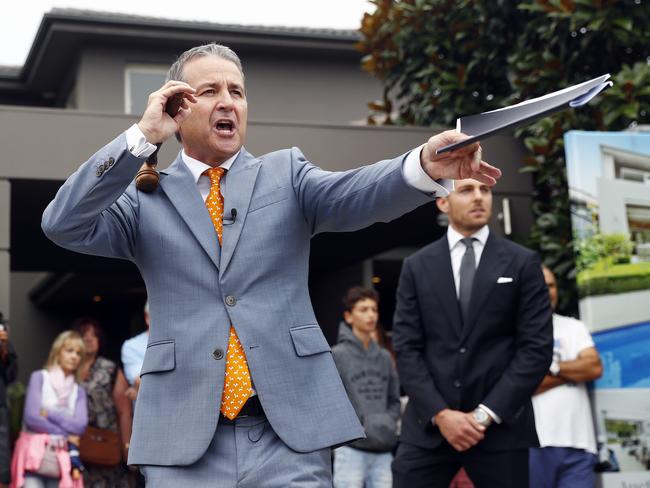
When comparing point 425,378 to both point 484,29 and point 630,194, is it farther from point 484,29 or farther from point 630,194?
point 484,29

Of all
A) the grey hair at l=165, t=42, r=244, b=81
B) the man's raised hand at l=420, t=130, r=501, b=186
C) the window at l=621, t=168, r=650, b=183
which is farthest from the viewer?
the window at l=621, t=168, r=650, b=183

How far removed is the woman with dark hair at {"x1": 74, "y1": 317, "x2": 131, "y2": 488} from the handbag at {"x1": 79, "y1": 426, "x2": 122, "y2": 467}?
0.16 feet

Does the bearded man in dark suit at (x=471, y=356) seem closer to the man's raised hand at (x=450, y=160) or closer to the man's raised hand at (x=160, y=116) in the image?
the man's raised hand at (x=450, y=160)

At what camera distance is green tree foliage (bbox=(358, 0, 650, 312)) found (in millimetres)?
8266

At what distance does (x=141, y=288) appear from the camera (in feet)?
59.6

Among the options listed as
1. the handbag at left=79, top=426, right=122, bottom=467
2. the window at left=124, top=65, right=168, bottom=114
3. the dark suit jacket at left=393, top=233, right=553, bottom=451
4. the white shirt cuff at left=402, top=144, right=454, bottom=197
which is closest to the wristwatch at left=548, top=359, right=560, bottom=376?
the dark suit jacket at left=393, top=233, right=553, bottom=451

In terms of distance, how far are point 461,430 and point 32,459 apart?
3918 millimetres

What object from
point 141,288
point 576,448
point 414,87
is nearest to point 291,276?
point 576,448

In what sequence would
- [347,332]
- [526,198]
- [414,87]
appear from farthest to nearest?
1. [414,87]
2. [526,198]
3. [347,332]

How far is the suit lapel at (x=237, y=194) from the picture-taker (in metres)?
3.10

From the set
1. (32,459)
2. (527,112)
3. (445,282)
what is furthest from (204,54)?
(32,459)

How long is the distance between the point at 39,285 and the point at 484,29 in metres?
11.3

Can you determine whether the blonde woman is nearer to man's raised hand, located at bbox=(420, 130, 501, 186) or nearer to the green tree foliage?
the green tree foliage

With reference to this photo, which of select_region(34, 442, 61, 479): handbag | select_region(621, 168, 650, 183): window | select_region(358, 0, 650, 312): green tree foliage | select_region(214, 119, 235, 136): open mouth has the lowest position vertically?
select_region(34, 442, 61, 479): handbag
